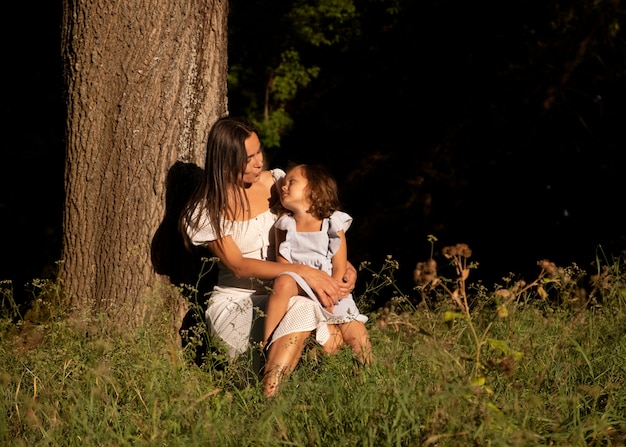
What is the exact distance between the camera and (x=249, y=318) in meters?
4.62

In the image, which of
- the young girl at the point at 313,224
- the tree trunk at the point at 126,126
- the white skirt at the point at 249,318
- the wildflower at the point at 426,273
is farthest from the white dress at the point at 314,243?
the wildflower at the point at 426,273

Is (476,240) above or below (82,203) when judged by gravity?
below

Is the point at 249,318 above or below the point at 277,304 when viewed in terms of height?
below

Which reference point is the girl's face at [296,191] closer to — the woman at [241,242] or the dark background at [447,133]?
the woman at [241,242]

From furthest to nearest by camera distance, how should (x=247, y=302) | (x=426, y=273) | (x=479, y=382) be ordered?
1. (x=247, y=302)
2. (x=426, y=273)
3. (x=479, y=382)

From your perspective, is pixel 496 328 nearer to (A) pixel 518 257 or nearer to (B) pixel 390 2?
(A) pixel 518 257

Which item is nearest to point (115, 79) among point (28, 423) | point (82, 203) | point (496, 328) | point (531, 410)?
point (82, 203)

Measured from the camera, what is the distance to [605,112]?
31.5ft

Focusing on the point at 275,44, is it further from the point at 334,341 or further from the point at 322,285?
the point at 334,341

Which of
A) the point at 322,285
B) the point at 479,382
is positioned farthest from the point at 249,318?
the point at 479,382

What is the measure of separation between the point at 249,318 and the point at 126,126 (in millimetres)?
1272

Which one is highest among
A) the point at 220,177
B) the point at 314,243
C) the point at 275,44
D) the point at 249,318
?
the point at 275,44

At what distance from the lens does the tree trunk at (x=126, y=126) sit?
4.96 m

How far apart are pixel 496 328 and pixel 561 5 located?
545cm
